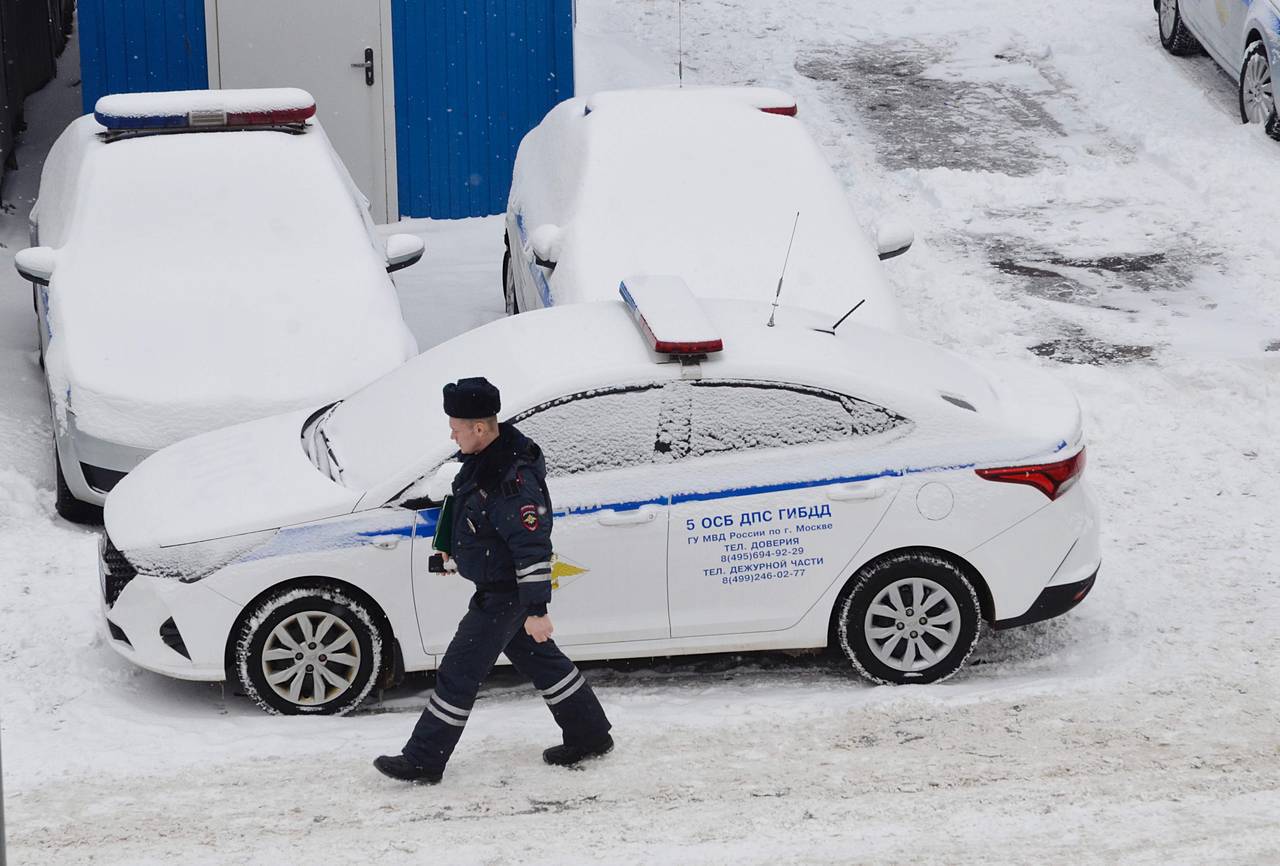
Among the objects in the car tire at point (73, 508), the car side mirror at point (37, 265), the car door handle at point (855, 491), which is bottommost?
the car tire at point (73, 508)

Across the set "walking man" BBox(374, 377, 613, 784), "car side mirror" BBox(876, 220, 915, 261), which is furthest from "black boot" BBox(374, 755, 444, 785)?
"car side mirror" BBox(876, 220, 915, 261)

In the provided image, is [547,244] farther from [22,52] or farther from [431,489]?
[22,52]

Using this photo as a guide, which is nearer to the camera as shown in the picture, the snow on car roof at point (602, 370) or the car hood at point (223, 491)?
the car hood at point (223, 491)

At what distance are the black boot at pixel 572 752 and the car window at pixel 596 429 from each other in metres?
1.08

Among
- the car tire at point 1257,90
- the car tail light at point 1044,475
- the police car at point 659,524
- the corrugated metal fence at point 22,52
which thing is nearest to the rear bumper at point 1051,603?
the police car at point 659,524

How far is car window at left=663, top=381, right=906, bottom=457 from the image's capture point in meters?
6.64

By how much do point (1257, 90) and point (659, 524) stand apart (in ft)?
34.8

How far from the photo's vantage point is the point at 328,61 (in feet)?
45.3

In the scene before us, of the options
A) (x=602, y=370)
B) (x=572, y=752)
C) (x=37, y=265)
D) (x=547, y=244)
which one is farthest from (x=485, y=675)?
(x=37, y=265)

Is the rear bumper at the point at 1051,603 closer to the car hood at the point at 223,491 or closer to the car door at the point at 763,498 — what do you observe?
the car door at the point at 763,498

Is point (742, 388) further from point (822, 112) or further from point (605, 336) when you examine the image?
point (822, 112)

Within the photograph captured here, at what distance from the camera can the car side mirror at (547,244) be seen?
30.5 ft

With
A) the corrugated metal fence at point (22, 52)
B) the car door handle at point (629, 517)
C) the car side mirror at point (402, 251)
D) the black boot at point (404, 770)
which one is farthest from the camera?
the corrugated metal fence at point (22, 52)

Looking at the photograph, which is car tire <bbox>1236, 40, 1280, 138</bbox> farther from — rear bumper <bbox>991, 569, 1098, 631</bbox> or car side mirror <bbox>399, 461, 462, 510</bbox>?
car side mirror <bbox>399, 461, 462, 510</bbox>
